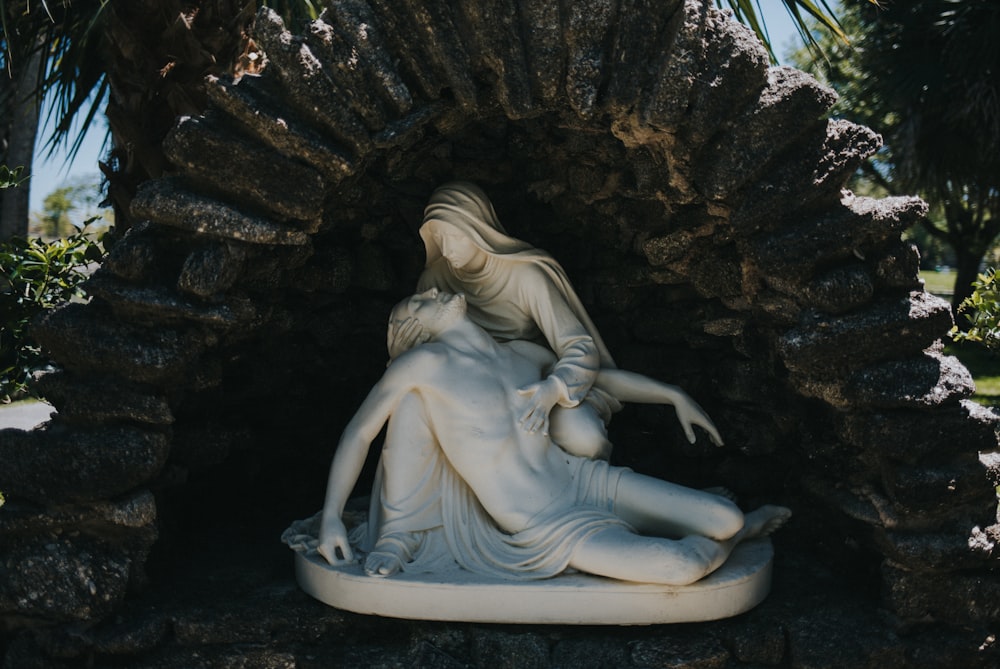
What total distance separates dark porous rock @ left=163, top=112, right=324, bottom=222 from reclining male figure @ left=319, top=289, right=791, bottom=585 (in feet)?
2.46

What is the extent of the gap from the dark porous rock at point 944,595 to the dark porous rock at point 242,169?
2420 mm

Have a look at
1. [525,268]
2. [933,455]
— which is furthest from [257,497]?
[933,455]

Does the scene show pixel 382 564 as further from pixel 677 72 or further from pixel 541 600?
pixel 677 72

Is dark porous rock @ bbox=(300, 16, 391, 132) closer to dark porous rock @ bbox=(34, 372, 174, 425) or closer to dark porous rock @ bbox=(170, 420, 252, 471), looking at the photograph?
dark porous rock @ bbox=(34, 372, 174, 425)

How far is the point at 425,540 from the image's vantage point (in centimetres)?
398

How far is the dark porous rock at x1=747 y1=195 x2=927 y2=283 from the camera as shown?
146 inches

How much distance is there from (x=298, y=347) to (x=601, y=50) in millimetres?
1864

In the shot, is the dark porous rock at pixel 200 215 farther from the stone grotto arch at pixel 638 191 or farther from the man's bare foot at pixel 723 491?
the man's bare foot at pixel 723 491

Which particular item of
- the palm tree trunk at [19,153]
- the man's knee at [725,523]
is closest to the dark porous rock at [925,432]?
the man's knee at [725,523]

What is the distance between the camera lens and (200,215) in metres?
3.62

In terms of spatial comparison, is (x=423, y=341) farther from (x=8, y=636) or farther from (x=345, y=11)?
(x=8, y=636)

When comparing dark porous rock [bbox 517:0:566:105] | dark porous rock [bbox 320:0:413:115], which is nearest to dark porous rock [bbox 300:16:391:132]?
dark porous rock [bbox 320:0:413:115]

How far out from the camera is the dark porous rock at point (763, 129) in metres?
3.72

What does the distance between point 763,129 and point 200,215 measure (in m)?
1.91
